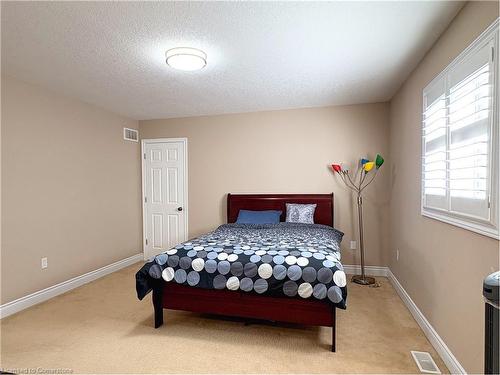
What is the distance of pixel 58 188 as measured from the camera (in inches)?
132

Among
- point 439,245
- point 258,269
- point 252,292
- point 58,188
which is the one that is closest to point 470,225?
point 439,245

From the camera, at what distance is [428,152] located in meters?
2.36

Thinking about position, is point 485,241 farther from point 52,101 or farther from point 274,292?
point 52,101

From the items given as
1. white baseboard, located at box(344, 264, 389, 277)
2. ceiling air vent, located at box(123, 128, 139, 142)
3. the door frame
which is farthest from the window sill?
ceiling air vent, located at box(123, 128, 139, 142)

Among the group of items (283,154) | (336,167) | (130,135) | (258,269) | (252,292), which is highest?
(130,135)

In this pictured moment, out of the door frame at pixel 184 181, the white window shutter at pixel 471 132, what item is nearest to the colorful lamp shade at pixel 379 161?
the white window shutter at pixel 471 132

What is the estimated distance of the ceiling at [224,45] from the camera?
180cm

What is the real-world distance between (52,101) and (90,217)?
5.05 feet

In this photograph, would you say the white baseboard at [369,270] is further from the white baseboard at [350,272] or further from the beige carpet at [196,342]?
the beige carpet at [196,342]

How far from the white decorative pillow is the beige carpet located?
1183 mm

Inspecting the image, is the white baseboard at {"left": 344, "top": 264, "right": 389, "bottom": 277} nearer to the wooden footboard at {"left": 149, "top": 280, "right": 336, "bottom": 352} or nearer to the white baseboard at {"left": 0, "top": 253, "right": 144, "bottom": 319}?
the wooden footboard at {"left": 149, "top": 280, "right": 336, "bottom": 352}

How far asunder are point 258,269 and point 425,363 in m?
1.34

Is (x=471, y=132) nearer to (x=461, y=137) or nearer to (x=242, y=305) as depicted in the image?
(x=461, y=137)

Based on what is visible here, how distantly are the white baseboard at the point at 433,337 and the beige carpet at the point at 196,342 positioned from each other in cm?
5
